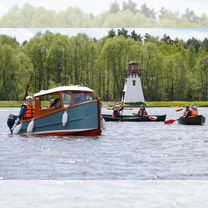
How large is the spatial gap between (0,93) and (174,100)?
1695 centimetres

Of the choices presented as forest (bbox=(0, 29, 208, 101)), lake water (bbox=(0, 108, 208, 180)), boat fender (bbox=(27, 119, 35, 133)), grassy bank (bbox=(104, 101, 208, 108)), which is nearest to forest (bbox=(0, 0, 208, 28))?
lake water (bbox=(0, 108, 208, 180))

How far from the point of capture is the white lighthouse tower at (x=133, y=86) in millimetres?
59188

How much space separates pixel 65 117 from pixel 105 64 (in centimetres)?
3441

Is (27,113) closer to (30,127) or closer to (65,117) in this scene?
(30,127)

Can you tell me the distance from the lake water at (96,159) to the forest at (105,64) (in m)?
14.2

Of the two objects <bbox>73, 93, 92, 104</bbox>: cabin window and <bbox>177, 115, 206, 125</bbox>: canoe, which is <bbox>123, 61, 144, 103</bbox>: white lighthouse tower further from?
<bbox>73, 93, 92, 104</bbox>: cabin window

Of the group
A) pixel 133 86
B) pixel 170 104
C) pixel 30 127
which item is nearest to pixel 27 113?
pixel 30 127

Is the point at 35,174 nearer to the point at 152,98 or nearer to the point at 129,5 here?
the point at 129,5

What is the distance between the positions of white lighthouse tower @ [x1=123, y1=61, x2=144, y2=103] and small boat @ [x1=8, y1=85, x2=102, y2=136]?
38.2 m

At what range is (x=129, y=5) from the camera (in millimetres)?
3838

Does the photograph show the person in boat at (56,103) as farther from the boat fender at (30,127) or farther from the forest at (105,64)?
the forest at (105,64)

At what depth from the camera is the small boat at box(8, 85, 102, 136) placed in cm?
1962

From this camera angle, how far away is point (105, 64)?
53750mm
